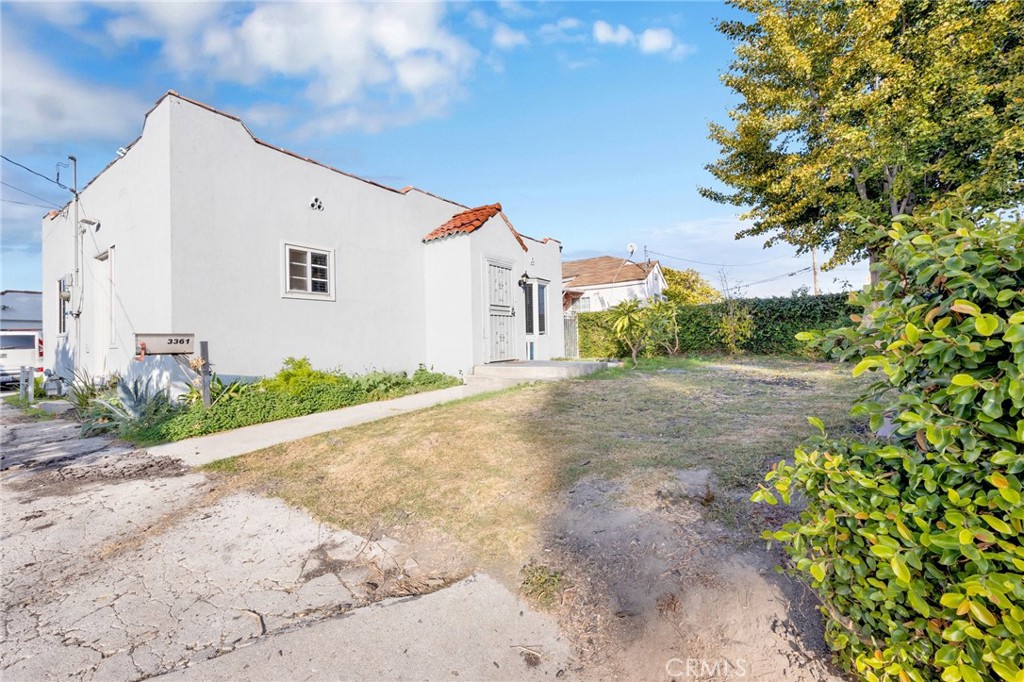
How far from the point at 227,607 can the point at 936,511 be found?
10.3 ft

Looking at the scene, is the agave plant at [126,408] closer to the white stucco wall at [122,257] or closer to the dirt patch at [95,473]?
the white stucco wall at [122,257]

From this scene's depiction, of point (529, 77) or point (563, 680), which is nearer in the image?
point (563, 680)

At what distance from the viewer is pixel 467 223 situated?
10656 mm

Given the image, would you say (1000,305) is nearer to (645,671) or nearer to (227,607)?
(645,671)

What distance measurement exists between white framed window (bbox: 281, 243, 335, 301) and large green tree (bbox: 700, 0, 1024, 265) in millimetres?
12221

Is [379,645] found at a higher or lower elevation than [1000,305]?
lower

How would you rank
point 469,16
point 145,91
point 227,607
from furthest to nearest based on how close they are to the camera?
point 145,91, point 469,16, point 227,607

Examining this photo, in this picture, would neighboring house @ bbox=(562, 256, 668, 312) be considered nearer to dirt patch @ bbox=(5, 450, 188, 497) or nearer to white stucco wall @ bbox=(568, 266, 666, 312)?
white stucco wall @ bbox=(568, 266, 666, 312)

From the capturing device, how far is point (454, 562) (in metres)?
2.76

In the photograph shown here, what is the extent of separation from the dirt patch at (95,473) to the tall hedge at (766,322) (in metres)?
13.6

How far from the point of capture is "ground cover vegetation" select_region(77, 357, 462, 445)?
639 cm

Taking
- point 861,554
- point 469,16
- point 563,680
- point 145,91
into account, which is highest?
point 469,16

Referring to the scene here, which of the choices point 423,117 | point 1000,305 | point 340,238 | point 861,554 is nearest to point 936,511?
point 861,554

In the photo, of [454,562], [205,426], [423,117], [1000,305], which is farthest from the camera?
[423,117]
